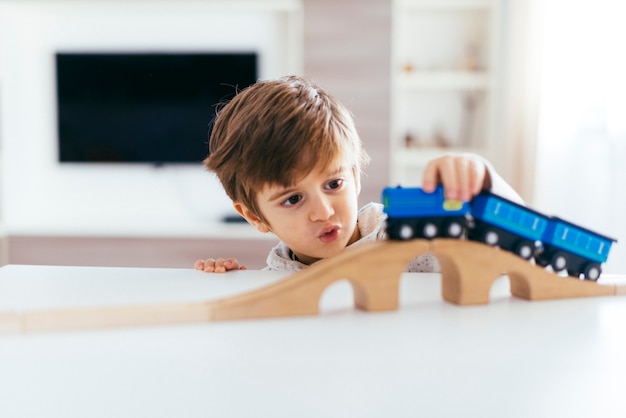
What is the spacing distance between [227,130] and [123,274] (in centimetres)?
33

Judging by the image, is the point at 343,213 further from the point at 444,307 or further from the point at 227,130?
→ the point at 444,307

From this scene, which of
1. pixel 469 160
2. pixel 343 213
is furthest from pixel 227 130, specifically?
pixel 469 160

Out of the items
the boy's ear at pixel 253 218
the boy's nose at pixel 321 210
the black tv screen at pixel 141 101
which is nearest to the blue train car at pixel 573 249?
the boy's nose at pixel 321 210

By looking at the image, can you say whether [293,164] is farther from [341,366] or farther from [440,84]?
[440,84]

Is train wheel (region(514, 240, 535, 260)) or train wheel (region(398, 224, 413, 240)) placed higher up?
train wheel (region(398, 224, 413, 240))

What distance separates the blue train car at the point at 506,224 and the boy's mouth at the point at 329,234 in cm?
41

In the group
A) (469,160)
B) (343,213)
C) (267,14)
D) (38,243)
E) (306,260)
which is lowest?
(38,243)

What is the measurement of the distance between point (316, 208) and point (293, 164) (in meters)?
0.09

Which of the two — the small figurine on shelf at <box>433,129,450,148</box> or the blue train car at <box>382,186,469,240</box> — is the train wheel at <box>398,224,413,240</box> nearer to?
the blue train car at <box>382,186,469,240</box>

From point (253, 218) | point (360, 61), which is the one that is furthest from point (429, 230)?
point (360, 61)

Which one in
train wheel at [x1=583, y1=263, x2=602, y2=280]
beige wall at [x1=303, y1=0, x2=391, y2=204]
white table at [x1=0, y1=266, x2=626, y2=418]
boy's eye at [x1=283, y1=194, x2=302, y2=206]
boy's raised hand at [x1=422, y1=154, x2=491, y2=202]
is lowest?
white table at [x1=0, y1=266, x2=626, y2=418]

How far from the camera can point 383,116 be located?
10.7 ft

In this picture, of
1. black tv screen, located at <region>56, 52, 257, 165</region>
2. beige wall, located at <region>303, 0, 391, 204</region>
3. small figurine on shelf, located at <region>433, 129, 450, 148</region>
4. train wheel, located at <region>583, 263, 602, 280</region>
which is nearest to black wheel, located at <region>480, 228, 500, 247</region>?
train wheel, located at <region>583, 263, 602, 280</region>

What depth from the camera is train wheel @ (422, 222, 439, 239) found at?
0.62 metres
